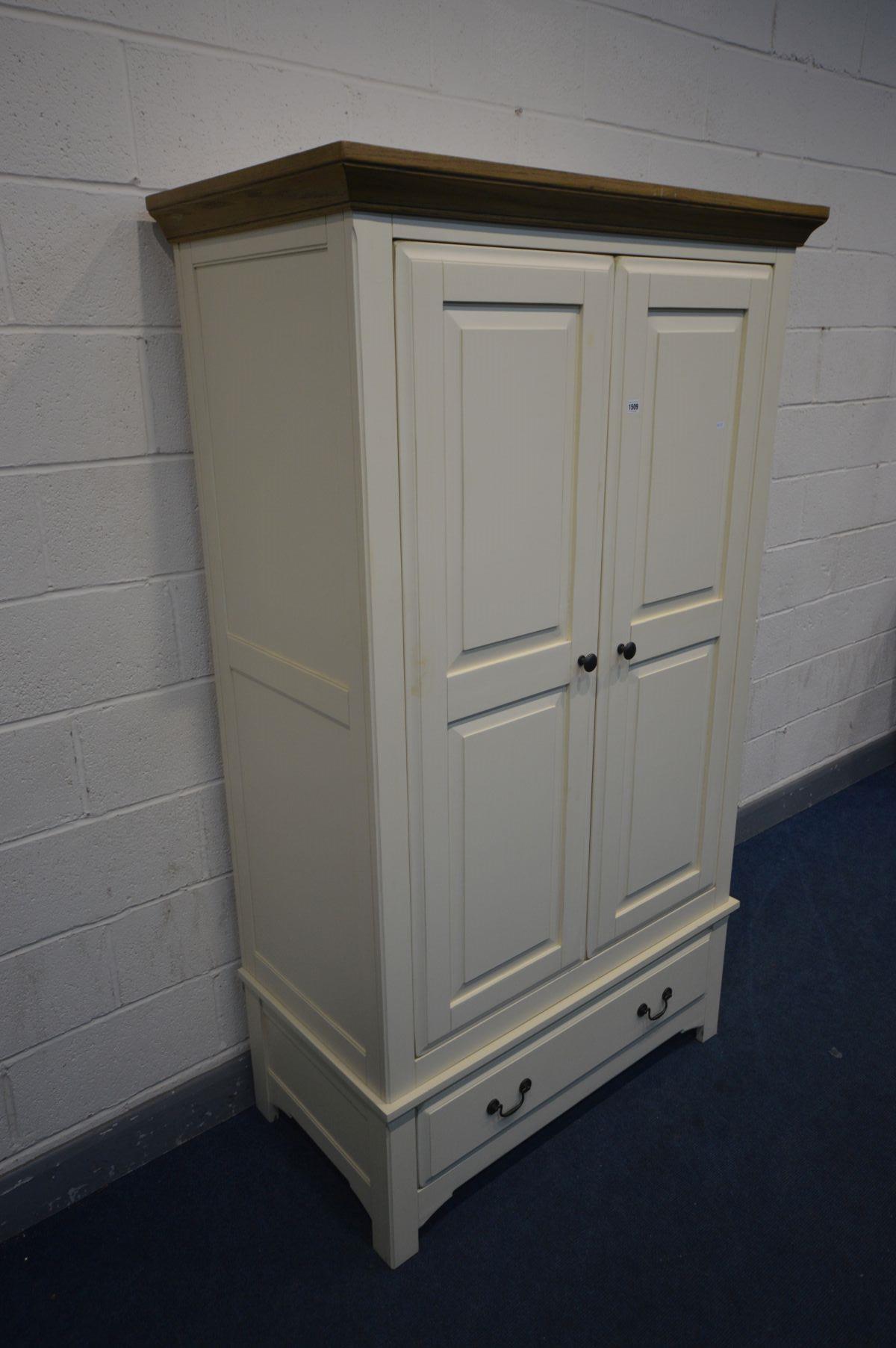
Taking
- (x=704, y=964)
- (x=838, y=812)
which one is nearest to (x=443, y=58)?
(x=704, y=964)

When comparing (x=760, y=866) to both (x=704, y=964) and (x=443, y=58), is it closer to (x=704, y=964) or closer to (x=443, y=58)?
(x=704, y=964)

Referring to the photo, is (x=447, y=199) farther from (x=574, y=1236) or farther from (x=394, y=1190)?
(x=574, y=1236)

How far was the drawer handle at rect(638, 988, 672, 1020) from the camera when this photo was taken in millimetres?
1880

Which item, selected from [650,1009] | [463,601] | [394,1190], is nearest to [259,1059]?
[394,1190]

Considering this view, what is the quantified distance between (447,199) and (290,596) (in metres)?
0.58

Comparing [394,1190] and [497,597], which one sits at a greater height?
[497,597]

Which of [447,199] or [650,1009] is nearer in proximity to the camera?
A: [447,199]

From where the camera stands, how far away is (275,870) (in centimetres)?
164

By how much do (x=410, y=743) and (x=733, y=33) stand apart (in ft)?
6.19

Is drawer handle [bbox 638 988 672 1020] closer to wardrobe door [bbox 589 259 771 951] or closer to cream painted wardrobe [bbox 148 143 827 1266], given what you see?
cream painted wardrobe [bbox 148 143 827 1266]

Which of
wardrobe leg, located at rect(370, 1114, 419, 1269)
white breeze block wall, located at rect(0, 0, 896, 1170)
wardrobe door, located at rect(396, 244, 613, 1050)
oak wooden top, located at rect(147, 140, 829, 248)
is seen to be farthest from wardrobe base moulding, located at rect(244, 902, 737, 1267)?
oak wooden top, located at rect(147, 140, 829, 248)

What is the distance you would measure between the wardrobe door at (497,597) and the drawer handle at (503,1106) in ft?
0.65

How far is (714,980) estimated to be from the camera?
204 centimetres

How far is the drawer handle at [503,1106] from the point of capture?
1639 mm
